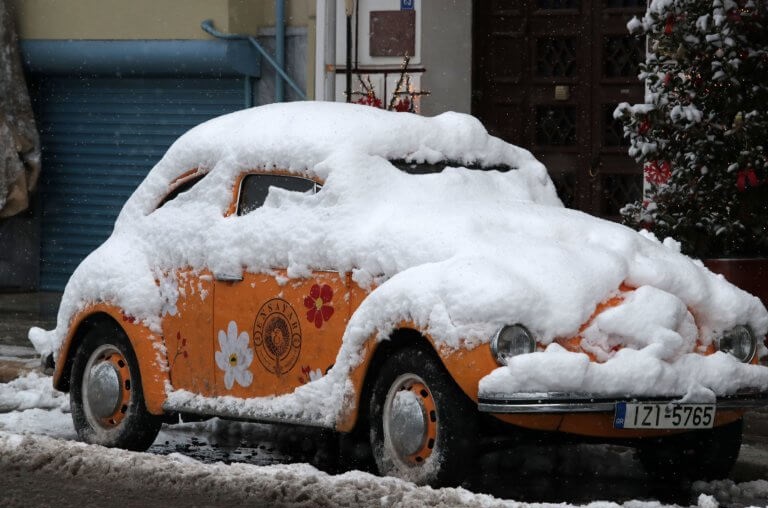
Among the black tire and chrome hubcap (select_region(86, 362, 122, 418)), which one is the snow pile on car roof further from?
chrome hubcap (select_region(86, 362, 122, 418))

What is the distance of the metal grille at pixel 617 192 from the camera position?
15977mm

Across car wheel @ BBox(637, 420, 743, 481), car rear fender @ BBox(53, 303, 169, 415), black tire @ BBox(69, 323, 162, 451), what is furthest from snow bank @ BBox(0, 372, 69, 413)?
car wheel @ BBox(637, 420, 743, 481)

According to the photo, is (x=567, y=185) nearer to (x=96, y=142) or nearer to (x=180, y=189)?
(x=96, y=142)

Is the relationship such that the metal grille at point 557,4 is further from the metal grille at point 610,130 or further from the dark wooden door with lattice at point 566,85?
the metal grille at point 610,130

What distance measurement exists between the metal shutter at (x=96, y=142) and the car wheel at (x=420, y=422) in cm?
1144

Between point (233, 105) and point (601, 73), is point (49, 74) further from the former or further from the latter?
point (601, 73)

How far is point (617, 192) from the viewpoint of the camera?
52.7 feet

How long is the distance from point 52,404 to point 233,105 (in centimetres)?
819

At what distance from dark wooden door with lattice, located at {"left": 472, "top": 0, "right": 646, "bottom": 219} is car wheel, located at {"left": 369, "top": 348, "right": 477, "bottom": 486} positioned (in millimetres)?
8902

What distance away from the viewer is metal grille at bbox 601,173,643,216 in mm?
15977

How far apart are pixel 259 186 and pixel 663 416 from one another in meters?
2.60

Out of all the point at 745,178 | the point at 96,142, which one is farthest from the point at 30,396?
the point at 96,142

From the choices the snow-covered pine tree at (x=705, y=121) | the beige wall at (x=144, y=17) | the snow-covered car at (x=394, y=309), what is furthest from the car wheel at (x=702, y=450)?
the beige wall at (x=144, y=17)

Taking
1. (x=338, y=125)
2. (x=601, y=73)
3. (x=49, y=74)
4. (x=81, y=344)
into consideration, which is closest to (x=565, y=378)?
(x=338, y=125)
